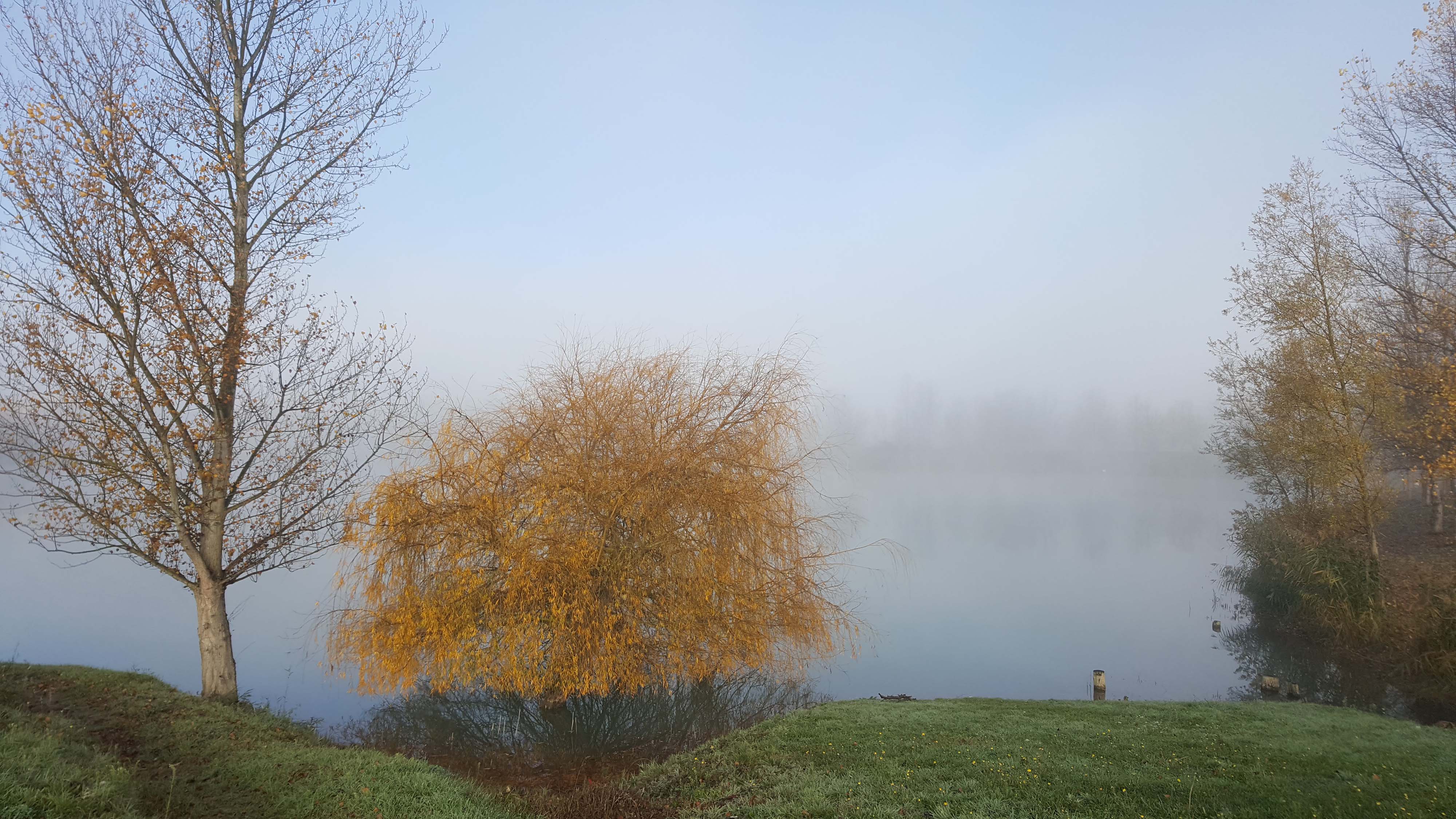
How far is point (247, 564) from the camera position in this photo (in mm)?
10680

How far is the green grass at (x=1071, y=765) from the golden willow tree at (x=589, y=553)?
246 cm

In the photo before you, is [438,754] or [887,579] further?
[887,579]

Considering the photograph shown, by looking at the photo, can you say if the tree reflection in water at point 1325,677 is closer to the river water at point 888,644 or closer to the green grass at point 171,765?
the river water at point 888,644

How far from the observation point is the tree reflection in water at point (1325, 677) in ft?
43.7

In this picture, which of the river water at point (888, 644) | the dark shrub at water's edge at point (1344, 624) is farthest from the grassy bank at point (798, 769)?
the dark shrub at water's edge at point (1344, 624)

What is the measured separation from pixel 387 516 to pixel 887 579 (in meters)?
24.9

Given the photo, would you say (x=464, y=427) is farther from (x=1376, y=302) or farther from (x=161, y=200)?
(x=1376, y=302)

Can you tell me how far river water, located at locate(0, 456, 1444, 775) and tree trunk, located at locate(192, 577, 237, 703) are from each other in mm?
2146

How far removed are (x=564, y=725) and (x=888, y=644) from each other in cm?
1146

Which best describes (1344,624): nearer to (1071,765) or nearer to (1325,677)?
(1325,677)

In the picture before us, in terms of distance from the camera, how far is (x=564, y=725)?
42.6 ft

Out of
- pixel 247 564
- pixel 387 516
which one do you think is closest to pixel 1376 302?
pixel 387 516

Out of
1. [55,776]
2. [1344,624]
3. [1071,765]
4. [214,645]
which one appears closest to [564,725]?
[214,645]

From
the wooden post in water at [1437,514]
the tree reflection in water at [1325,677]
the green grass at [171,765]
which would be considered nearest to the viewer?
the green grass at [171,765]
